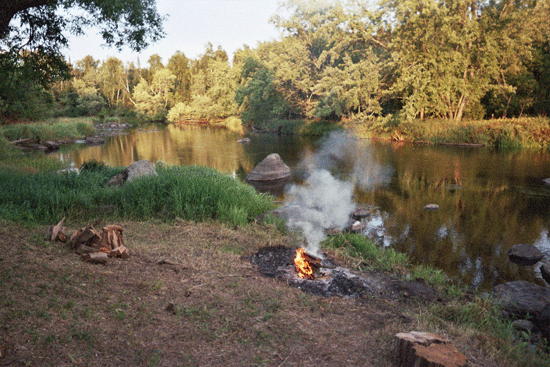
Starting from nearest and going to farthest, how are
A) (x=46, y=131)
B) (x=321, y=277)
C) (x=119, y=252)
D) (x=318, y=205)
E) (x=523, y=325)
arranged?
(x=523, y=325)
(x=119, y=252)
(x=321, y=277)
(x=318, y=205)
(x=46, y=131)

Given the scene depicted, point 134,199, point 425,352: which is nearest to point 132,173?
point 134,199

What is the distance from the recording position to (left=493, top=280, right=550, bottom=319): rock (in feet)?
19.7

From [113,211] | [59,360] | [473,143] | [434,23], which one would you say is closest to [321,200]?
[113,211]

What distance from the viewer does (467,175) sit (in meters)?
17.8

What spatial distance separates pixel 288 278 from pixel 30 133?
3012 centimetres

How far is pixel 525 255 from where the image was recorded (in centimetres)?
869

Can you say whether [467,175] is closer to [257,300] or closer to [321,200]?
[321,200]

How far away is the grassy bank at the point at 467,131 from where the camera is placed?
80.7 ft

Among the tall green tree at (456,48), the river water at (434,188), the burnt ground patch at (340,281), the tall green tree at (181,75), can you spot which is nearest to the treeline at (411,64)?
the tall green tree at (456,48)

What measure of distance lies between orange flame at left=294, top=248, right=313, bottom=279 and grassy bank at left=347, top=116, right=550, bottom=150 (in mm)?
23500

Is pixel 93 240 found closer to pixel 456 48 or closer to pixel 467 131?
pixel 467 131

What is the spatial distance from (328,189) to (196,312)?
11972 millimetres

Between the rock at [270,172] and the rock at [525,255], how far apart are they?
34.5ft

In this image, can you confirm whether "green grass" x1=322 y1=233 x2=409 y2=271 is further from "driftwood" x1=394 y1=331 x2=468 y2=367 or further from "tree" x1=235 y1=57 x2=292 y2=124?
"tree" x1=235 y1=57 x2=292 y2=124
